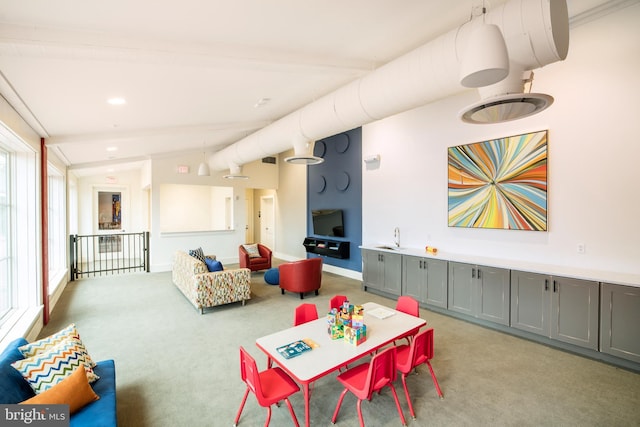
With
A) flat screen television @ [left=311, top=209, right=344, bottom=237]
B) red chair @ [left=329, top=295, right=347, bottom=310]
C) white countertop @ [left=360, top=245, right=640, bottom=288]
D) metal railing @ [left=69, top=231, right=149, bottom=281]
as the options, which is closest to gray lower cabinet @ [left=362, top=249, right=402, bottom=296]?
white countertop @ [left=360, top=245, right=640, bottom=288]

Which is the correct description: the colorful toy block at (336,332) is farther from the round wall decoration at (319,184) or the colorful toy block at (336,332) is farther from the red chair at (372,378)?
the round wall decoration at (319,184)

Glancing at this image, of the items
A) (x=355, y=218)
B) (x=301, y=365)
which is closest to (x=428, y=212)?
(x=355, y=218)

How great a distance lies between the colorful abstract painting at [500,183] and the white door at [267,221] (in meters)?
6.67

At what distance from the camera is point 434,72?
8.77 feet

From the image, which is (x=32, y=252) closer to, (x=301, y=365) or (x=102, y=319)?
(x=102, y=319)

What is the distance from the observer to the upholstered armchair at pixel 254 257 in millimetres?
7262

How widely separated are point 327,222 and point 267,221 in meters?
3.86

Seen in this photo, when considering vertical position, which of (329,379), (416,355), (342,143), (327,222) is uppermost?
(342,143)

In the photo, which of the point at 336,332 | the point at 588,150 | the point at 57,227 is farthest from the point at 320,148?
the point at 57,227

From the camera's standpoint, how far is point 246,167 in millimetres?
9172

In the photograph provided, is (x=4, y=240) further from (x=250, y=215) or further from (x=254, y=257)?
(x=250, y=215)

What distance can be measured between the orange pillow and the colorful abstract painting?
4915mm

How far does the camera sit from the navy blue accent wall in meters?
6.86

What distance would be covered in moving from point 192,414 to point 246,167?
296 inches
